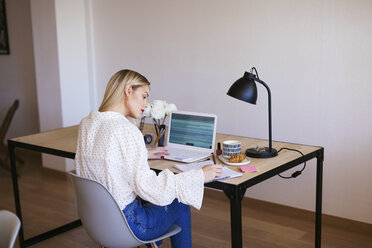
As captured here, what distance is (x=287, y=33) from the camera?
326 centimetres

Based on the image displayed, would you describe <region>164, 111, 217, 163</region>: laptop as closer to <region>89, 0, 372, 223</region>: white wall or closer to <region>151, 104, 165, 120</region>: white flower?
<region>151, 104, 165, 120</region>: white flower

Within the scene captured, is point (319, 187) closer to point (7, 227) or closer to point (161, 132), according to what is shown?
point (161, 132)

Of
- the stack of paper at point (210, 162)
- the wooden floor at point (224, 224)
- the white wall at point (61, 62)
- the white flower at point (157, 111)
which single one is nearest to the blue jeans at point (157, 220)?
the stack of paper at point (210, 162)

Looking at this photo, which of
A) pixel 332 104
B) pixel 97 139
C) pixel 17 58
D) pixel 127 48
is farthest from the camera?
pixel 17 58

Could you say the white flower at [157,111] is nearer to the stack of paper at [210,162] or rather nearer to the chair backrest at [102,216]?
the stack of paper at [210,162]

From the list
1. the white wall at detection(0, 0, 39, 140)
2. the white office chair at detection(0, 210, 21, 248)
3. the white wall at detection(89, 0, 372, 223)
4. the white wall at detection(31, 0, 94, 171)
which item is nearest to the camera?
the white office chair at detection(0, 210, 21, 248)

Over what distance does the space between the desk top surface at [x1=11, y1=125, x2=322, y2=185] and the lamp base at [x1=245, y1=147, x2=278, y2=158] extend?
3 cm

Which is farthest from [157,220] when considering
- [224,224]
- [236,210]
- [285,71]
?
[285,71]

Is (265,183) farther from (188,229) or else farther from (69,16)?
(69,16)

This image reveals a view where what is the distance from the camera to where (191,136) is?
259cm

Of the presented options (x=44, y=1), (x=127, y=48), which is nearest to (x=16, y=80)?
(x=44, y=1)

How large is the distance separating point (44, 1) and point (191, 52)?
63.4 inches

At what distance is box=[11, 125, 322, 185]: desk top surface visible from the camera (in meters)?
2.22

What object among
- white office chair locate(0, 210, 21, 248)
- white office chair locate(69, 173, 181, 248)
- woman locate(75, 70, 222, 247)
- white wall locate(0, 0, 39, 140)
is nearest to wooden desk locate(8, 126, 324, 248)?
woman locate(75, 70, 222, 247)
